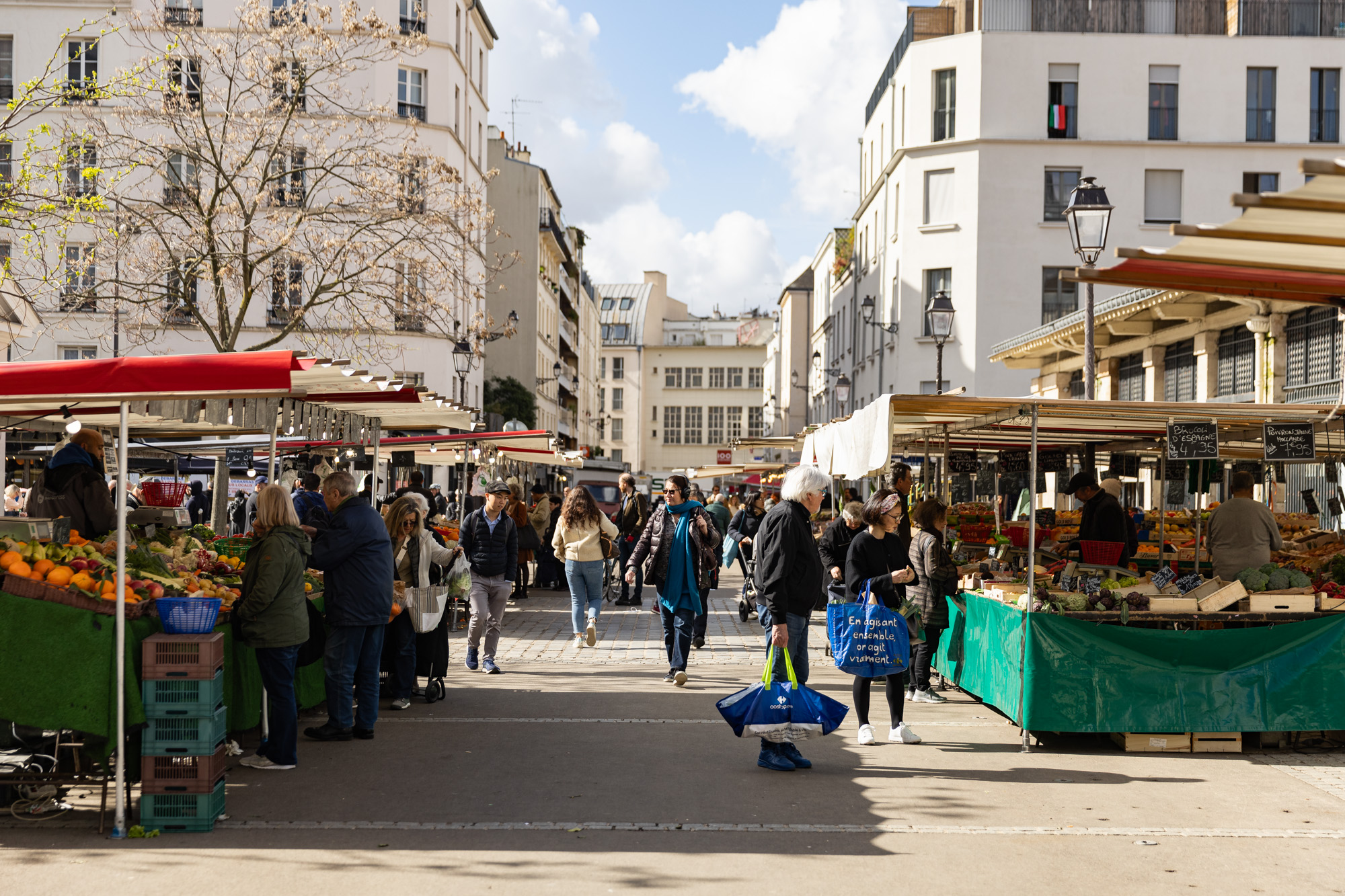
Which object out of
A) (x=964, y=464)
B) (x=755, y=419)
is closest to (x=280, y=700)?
(x=964, y=464)

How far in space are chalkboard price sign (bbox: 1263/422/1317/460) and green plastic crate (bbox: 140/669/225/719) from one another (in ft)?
25.8

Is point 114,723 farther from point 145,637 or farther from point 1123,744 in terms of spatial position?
point 1123,744

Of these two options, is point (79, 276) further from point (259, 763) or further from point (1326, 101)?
point (1326, 101)

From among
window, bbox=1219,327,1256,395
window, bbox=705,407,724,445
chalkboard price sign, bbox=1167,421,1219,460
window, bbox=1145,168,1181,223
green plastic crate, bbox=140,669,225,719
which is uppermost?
window, bbox=1145,168,1181,223

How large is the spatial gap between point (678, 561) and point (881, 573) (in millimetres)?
3231

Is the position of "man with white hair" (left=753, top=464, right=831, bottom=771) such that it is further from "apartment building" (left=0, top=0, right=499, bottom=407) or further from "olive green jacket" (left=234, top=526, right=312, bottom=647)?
"apartment building" (left=0, top=0, right=499, bottom=407)

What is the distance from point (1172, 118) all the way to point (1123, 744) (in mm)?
33764

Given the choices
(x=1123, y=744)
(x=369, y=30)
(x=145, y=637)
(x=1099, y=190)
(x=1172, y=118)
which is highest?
(x=1172, y=118)

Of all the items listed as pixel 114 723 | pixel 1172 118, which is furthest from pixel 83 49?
pixel 1172 118

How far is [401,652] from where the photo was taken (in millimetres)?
9938

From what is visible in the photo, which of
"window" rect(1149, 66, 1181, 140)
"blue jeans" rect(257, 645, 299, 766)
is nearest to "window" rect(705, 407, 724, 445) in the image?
"window" rect(1149, 66, 1181, 140)

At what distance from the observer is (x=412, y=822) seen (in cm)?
643

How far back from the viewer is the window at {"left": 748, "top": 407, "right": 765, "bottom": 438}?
108062 mm

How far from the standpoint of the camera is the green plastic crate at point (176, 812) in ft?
20.4
